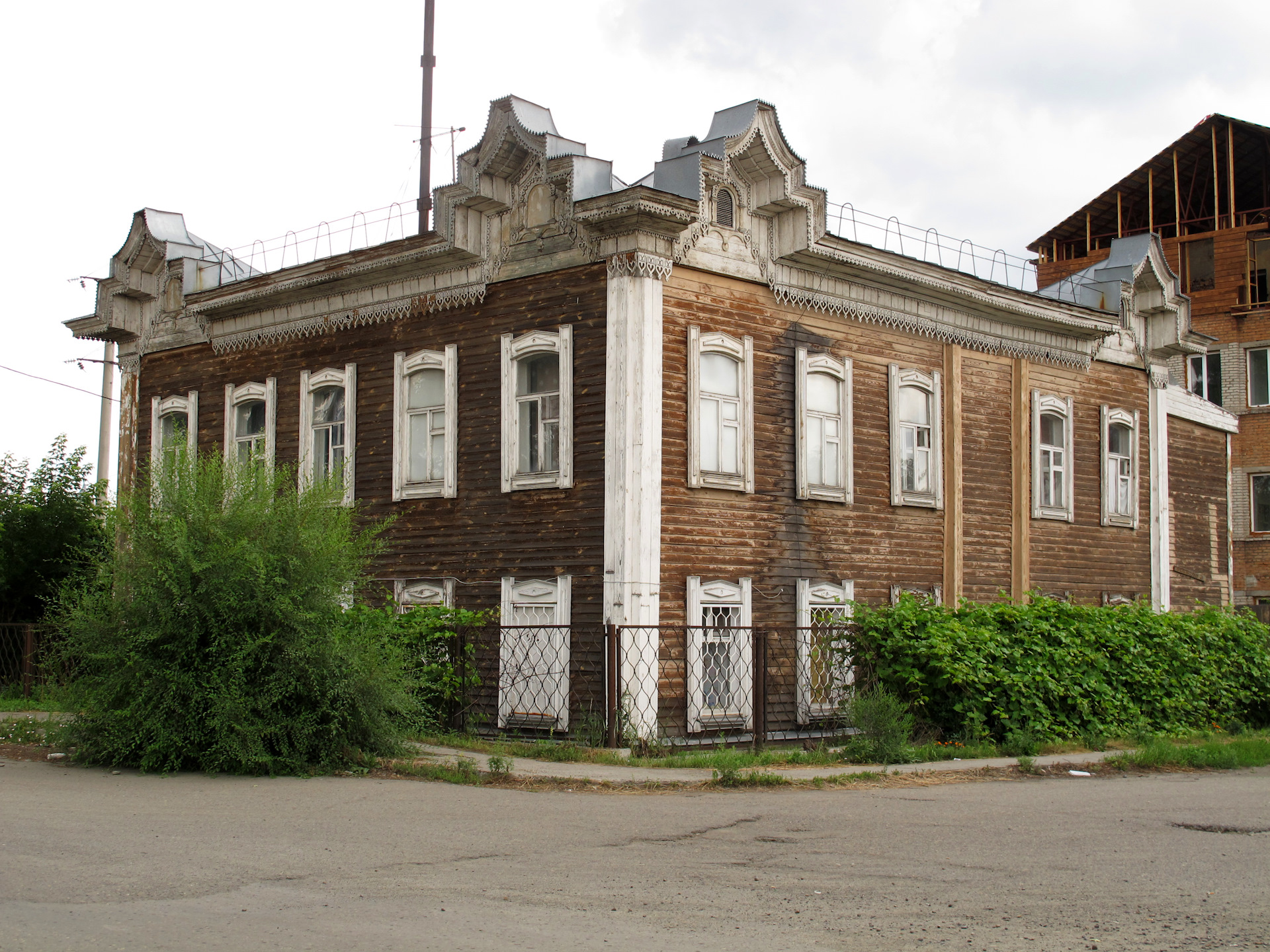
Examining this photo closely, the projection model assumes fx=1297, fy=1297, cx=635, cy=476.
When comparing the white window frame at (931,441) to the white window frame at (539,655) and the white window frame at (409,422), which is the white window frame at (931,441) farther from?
the white window frame at (409,422)

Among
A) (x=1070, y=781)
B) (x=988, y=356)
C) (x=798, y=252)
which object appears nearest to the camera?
(x=1070, y=781)

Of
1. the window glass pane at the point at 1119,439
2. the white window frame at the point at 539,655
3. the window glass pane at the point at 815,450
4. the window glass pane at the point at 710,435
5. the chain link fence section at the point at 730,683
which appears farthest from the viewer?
the window glass pane at the point at 1119,439

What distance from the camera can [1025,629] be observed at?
16.1 m

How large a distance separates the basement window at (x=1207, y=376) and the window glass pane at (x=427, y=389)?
28.7 metres

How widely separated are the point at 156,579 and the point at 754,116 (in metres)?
9.68

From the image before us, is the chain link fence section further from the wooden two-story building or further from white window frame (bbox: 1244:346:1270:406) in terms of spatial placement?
white window frame (bbox: 1244:346:1270:406)

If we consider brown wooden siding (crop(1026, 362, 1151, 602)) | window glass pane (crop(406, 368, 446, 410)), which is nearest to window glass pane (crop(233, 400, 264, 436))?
window glass pane (crop(406, 368, 446, 410))

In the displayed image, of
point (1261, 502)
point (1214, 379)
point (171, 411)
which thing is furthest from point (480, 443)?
point (1214, 379)

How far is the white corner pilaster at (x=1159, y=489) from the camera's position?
24.7 m

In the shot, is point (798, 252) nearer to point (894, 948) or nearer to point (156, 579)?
point (156, 579)

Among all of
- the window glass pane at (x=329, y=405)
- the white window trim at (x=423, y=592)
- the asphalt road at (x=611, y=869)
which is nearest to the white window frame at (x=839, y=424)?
the white window trim at (x=423, y=592)

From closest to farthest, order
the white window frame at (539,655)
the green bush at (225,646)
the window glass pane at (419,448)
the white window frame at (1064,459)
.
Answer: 1. the green bush at (225,646)
2. the white window frame at (539,655)
3. the window glass pane at (419,448)
4. the white window frame at (1064,459)

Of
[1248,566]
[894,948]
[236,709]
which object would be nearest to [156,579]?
[236,709]

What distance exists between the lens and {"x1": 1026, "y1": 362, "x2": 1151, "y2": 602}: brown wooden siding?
73.7 feet
